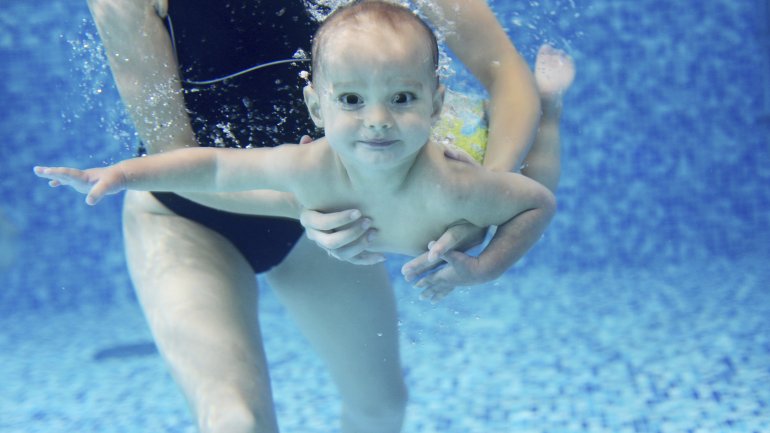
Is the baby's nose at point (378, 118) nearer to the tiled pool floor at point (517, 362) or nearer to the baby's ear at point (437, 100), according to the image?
the baby's ear at point (437, 100)

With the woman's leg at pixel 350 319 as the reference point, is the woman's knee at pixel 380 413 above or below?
below

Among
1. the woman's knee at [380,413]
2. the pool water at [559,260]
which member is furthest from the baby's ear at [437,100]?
the pool water at [559,260]

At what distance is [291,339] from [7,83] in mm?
5097

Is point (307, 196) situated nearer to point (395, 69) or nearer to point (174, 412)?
point (395, 69)

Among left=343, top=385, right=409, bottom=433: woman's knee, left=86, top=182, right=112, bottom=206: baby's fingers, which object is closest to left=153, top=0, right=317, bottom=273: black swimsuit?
left=86, top=182, right=112, bottom=206: baby's fingers

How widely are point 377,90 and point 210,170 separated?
0.62m

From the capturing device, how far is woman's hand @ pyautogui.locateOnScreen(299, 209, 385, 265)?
208 centimetres

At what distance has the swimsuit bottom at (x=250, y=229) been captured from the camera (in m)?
2.45

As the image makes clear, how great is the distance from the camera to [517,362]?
584 centimetres

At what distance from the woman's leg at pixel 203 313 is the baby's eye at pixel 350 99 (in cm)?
77

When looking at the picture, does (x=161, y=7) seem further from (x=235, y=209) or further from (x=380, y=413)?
(x=380, y=413)

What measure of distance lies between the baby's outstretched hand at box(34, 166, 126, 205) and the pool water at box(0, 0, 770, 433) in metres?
3.38

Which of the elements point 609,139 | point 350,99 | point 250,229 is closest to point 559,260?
point 609,139

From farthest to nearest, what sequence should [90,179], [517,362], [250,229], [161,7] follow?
[517,362] → [250,229] → [161,7] → [90,179]
